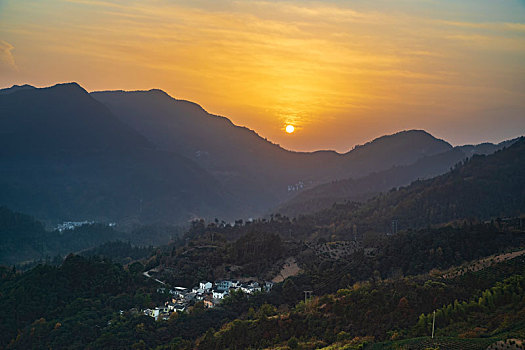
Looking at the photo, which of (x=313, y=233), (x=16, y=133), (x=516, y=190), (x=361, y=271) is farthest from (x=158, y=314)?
(x=16, y=133)

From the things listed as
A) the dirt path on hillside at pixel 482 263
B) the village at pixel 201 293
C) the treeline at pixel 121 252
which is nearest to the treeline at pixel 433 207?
the treeline at pixel 121 252

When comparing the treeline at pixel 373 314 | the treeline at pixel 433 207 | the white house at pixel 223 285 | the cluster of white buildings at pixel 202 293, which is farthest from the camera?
the treeline at pixel 433 207

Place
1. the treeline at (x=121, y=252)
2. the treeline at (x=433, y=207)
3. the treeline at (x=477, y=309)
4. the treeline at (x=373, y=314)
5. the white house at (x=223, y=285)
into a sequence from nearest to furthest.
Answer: the treeline at (x=477, y=309) < the treeline at (x=373, y=314) < the white house at (x=223, y=285) < the treeline at (x=433, y=207) < the treeline at (x=121, y=252)

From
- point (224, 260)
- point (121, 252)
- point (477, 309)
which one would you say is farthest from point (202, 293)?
point (121, 252)

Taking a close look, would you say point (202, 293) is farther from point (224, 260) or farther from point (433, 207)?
point (433, 207)

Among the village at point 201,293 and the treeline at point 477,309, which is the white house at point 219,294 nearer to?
the village at point 201,293

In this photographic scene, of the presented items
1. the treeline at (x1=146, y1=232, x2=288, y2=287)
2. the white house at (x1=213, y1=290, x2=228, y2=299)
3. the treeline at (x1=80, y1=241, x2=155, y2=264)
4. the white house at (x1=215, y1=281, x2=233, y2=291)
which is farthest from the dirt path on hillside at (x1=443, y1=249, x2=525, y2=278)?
the treeline at (x1=80, y1=241, x2=155, y2=264)
